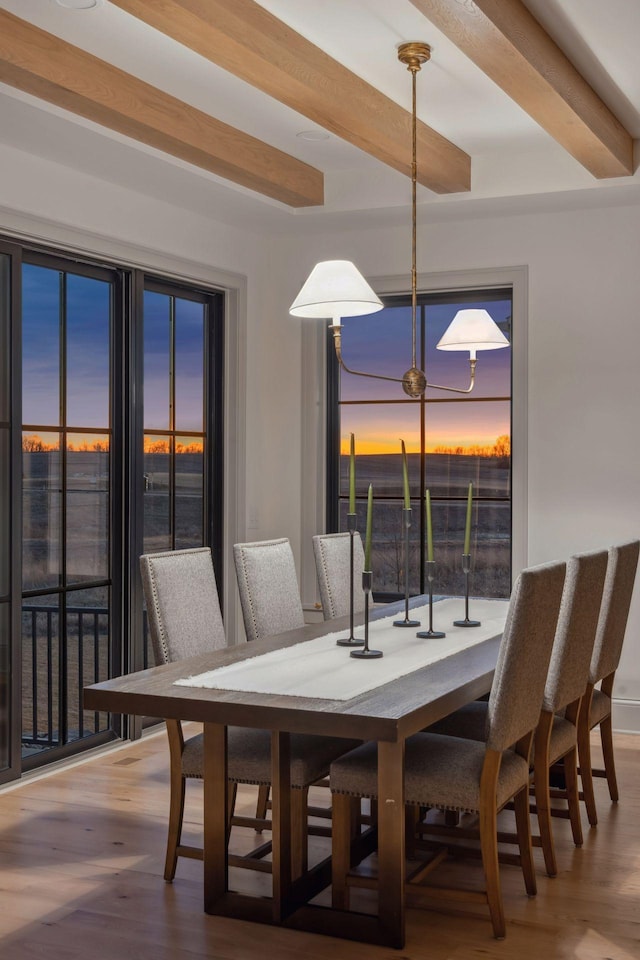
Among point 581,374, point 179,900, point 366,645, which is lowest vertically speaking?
point 179,900

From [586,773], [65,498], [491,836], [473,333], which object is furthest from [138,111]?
[586,773]

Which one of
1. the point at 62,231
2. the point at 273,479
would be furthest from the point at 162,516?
the point at 62,231

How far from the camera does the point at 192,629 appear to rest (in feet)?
11.9

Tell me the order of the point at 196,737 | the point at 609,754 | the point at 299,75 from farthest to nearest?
the point at 609,754, the point at 299,75, the point at 196,737

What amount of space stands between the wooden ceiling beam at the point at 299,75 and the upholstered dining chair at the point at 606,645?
1918 millimetres

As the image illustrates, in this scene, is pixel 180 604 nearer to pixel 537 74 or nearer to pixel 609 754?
pixel 609 754

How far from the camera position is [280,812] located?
2.94m

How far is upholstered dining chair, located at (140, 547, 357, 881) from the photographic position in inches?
124

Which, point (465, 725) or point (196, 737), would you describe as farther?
point (465, 725)

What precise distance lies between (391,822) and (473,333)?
2.27 m

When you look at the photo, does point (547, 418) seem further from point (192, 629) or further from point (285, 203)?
point (192, 629)

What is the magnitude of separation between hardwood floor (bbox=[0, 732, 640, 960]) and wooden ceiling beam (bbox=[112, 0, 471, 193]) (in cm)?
261

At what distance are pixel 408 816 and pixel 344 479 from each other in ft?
9.28

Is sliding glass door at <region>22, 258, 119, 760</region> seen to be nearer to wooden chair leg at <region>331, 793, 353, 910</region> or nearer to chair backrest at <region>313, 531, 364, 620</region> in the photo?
chair backrest at <region>313, 531, 364, 620</region>
